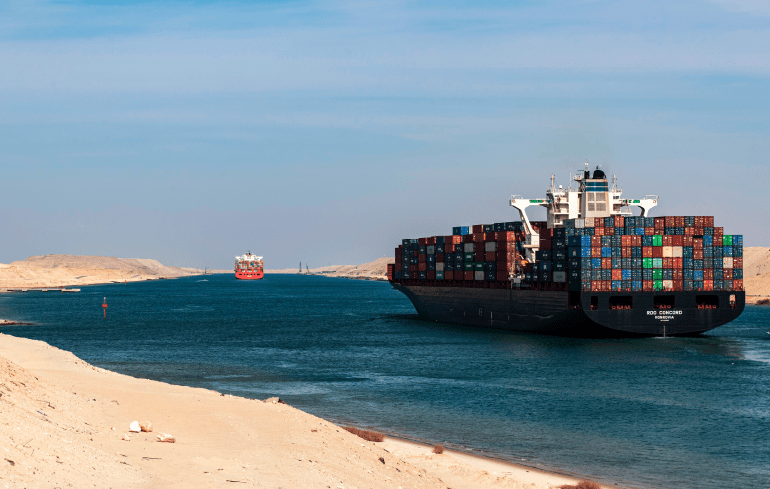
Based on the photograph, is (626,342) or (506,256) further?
(506,256)

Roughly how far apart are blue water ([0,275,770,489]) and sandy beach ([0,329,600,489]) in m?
4.95

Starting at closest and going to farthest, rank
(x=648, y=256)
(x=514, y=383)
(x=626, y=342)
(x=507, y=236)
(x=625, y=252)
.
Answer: (x=514, y=383) → (x=626, y=342) → (x=648, y=256) → (x=625, y=252) → (x=507, y=236)

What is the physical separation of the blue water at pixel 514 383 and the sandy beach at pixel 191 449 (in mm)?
4945

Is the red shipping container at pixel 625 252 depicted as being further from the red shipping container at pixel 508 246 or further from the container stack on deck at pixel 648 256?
the red shipping container at pixel 508 246

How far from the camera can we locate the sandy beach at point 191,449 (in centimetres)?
1734

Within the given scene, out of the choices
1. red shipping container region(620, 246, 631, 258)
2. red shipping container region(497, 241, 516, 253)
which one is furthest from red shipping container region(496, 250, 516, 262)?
red shipping container region(620, 246, 631, 258)

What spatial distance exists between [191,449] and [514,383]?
1285 inches

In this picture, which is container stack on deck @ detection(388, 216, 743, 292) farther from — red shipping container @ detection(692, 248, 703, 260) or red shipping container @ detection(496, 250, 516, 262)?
red shipping container @ detection(496, 250, 516, 262)

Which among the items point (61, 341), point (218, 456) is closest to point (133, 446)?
point (218, 456)

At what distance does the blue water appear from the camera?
103 feet

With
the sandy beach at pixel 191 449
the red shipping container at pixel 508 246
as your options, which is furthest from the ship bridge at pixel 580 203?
the sandy beach at pixel 191 449

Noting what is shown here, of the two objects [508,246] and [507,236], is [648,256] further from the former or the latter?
[507,236]

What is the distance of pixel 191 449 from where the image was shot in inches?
830

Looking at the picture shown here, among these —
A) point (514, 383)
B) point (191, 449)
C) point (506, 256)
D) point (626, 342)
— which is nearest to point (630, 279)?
point (626, 342)
